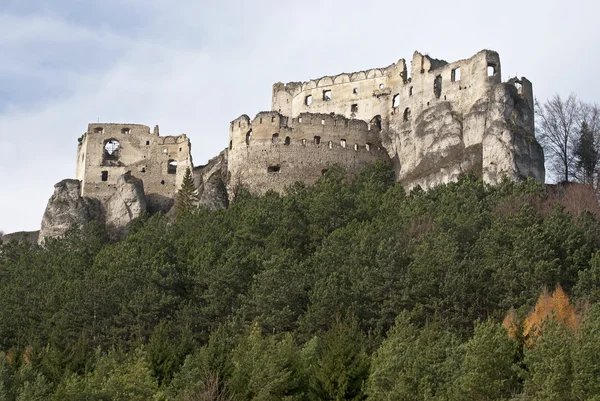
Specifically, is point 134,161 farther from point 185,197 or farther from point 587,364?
point 587,364

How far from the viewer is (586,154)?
6238 cm

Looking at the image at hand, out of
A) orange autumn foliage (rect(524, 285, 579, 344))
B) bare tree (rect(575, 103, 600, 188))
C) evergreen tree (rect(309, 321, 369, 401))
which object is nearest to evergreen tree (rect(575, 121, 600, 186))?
bare tree (rect(575, 103, 600, 188))

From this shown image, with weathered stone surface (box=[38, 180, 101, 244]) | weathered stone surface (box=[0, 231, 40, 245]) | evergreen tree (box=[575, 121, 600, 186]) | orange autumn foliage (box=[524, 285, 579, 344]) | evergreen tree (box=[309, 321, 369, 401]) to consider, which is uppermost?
evergreen tree (box=[575, 121, 600, 186])

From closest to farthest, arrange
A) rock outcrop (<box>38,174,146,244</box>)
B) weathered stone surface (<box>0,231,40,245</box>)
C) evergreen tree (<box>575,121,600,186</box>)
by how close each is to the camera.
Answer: evergreen tree (<box>575,121,600,186</box>) < rock outcrop (<box>38,174,146,244</box>) < weathered stone surface (<box>0,231,40,245</box>)

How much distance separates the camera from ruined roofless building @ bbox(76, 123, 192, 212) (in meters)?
71.4

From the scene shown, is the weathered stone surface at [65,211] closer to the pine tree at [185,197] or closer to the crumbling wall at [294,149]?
the pine tree at [185,197]

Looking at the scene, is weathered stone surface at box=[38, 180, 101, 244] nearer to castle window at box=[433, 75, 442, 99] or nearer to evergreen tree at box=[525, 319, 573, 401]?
castle window at box=[433, 75, 442, 99]

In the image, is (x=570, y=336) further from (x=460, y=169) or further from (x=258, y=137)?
(x=258, y=137)

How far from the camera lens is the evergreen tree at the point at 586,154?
203 feet

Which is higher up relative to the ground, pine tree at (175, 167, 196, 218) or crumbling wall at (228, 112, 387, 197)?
crumbling wall at (228, 112, 387, 197)

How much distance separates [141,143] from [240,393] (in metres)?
37.9

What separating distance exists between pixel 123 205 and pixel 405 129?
1745 centimetres

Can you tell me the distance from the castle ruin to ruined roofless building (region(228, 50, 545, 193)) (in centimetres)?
6

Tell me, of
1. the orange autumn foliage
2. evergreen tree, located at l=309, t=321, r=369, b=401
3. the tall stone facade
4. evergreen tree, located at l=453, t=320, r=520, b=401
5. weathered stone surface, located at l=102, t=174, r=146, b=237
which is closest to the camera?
evergreen tree, located at l=453, t=320, r=520, b=401
